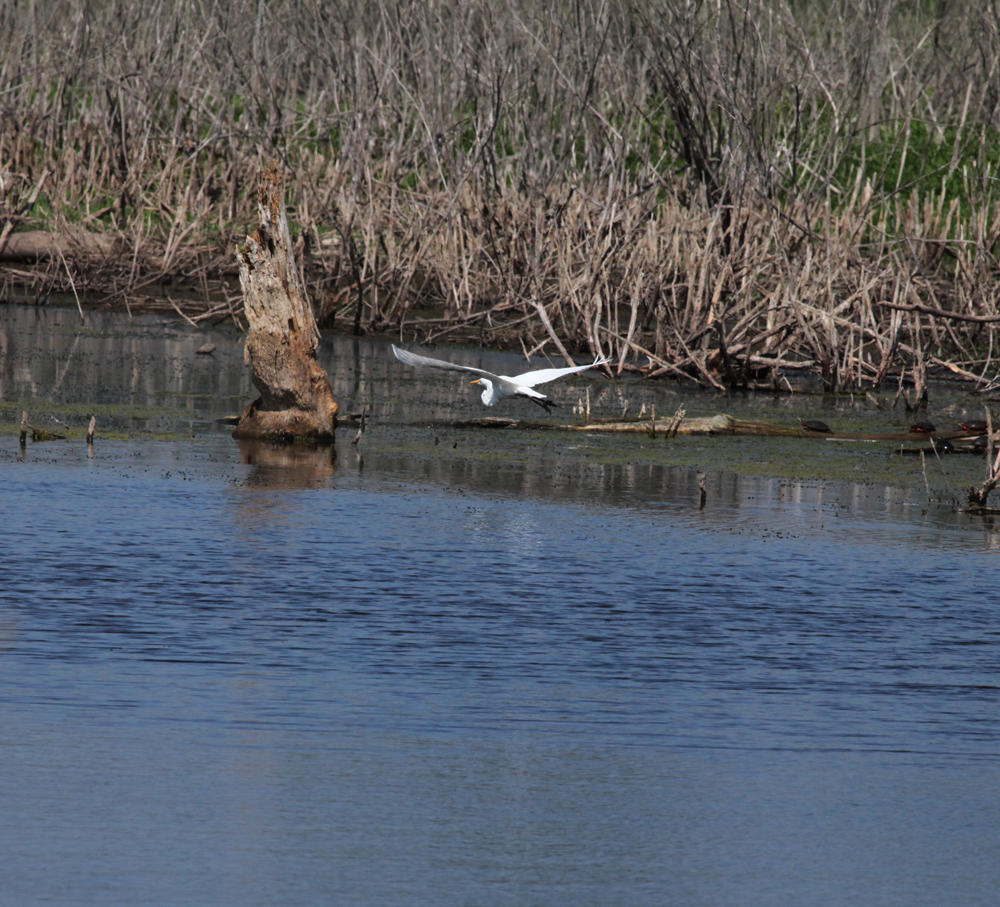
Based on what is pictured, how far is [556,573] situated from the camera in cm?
793

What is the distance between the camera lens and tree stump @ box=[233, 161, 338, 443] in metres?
11.1

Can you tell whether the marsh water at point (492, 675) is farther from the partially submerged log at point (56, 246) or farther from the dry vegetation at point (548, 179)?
the partially submerged log at point (56, 246)

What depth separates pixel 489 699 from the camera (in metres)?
5.81

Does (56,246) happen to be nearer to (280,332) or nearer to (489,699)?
(280,332)

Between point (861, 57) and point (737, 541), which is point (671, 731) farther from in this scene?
point (861, 57)

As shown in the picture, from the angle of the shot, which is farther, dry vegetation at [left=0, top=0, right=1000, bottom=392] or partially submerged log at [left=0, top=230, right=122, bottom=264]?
partially submerged log at [left=0, top=230, right=122, bottom=264]

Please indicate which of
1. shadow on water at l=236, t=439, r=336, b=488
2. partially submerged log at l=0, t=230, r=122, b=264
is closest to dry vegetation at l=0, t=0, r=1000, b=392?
partially submerged log at l=0, t=230, r=122, b=264

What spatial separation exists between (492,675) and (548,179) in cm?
1172

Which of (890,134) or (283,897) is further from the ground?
(890,134)

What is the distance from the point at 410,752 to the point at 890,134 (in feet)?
64.9

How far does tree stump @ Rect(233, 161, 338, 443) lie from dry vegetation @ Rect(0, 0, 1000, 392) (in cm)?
362

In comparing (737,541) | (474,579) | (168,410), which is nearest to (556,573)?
(474,579)

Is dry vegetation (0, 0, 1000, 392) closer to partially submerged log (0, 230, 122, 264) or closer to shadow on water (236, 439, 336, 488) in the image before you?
Result: partially submerged log (0, 230, 122, 264)

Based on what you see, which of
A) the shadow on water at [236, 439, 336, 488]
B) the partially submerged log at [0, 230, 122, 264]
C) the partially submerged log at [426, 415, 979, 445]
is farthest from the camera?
the partially submerged log at [0, 230, 122, 264]
